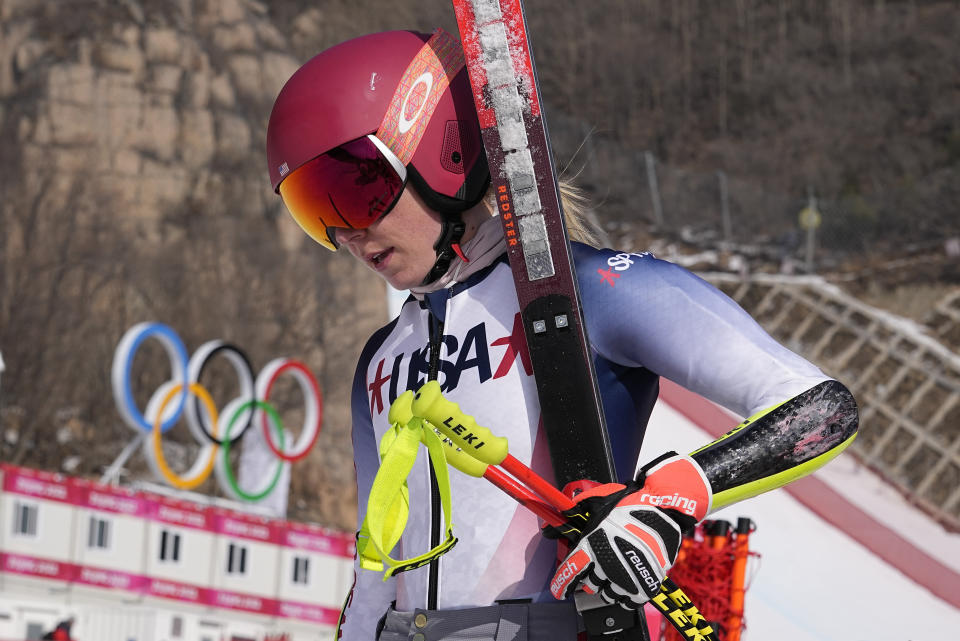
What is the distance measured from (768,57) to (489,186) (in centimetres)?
4772

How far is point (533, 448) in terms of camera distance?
191 centimetres

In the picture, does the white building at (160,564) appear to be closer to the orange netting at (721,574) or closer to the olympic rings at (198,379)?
the olympic rings at (198,379)

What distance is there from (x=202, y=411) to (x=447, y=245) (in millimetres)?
13253

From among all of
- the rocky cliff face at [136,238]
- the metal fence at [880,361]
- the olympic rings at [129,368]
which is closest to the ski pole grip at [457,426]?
the olympic rings at [129,368]

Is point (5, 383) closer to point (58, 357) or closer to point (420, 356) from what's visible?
point (58, 357)

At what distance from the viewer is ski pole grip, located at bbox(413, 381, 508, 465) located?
1538 mm

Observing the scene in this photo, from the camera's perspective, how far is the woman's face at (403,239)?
2.06m

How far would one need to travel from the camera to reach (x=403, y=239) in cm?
207

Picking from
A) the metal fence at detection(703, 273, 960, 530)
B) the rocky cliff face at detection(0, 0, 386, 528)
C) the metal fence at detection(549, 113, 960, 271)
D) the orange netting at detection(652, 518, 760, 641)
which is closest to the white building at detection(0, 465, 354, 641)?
the orange netting at detection(652, 518, 760, 641)

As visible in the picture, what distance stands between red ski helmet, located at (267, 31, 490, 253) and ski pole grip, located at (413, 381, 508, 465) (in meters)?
0.59

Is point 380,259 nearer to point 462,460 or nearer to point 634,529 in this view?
point 462,460

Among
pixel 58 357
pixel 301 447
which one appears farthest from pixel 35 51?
pixel 301 447

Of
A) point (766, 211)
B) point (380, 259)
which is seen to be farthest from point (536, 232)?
point (766, 211)

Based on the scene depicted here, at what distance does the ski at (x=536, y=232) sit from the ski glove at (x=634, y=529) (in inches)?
7.1
